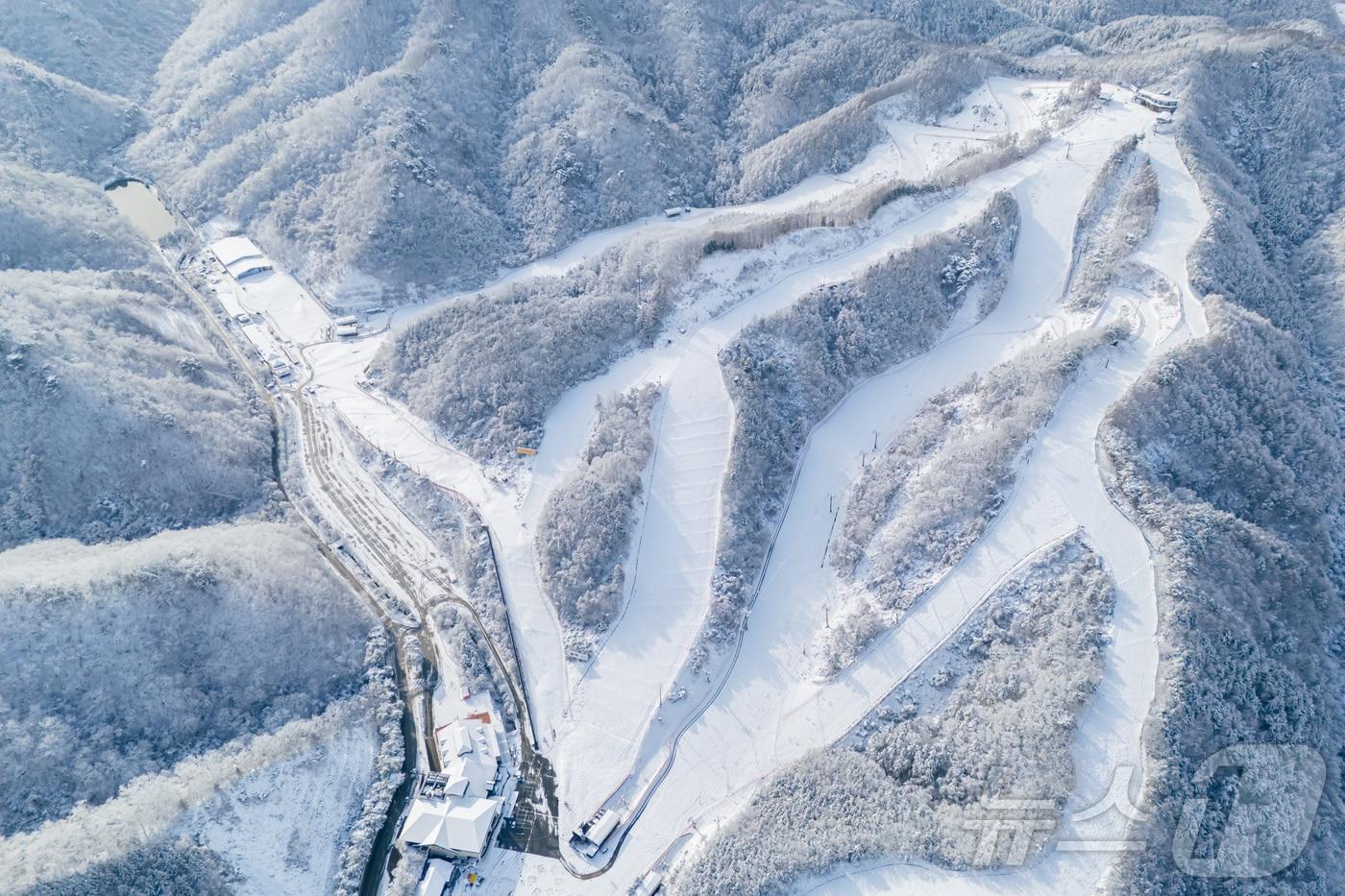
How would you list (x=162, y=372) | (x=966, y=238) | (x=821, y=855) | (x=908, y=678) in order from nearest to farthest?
(x=821, y=855)
(x=908, y=678)
(x=162, y=372)
(x=966, y=238)

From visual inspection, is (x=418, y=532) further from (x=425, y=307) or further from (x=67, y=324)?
(x=67, y=324)

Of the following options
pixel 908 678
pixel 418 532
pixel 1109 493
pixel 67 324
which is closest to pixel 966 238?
pixel 1109 493

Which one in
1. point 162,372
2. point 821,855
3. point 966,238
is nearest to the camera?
point 821,855

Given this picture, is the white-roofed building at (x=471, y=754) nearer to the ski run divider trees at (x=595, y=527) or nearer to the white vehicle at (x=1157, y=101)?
the ski run divider trees at (x=595, y=527)

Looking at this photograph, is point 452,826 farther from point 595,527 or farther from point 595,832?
point 595,527

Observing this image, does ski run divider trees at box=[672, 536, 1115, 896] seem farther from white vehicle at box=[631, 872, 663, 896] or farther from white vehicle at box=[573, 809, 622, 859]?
white vehicle at box=[573, 809, 622, 859]

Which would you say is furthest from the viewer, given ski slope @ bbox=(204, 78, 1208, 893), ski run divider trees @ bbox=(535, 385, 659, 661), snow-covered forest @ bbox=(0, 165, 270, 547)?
snow-covered forest @ bbox=(0, 165, 270, 547)

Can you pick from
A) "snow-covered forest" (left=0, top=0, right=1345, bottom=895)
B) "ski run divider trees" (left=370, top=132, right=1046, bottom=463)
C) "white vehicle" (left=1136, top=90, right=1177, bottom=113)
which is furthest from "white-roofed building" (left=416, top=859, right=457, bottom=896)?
"white vehicle" (left=1136, top=90, right=1177, bottom=113)
